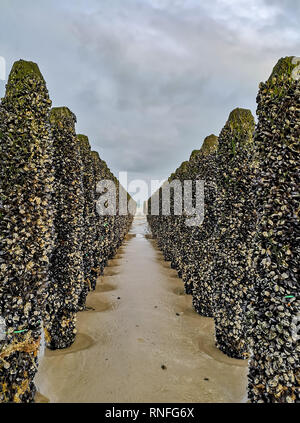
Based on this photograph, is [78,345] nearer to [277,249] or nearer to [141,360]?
[141,360]

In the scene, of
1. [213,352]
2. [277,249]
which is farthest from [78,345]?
[277,249]

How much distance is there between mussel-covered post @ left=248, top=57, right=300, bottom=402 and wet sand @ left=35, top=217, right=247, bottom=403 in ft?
4.37

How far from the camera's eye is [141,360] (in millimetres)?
5352

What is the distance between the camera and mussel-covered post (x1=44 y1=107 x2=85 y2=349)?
5.69m

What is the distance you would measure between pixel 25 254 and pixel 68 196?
231cm

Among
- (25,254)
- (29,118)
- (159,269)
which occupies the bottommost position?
(159,269)

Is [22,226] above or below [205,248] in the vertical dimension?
above

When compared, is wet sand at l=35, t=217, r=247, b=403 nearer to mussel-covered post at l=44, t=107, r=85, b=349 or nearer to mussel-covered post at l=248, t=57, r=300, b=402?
mussel-covered post at l=44, t=107, r=85, b=349

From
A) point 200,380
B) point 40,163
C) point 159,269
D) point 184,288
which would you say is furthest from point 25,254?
point 159,269

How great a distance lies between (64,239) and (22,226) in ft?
6.53
